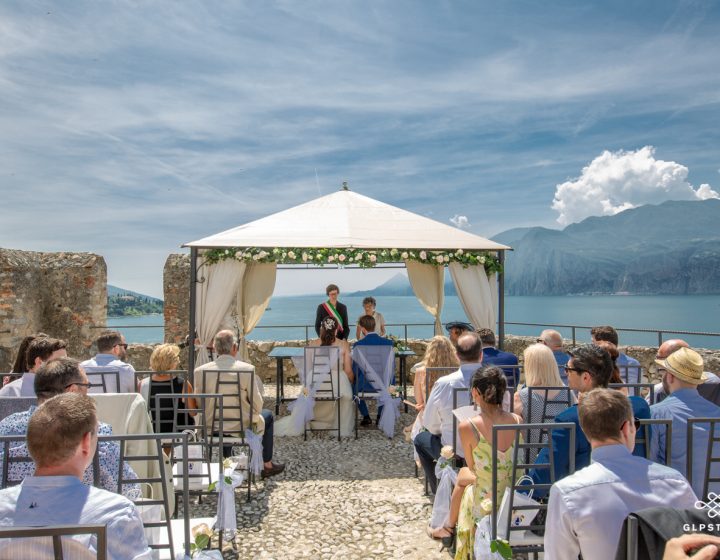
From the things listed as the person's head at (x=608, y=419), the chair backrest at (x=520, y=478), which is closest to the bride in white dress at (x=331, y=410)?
the chair backrest at (x=520, y=478)

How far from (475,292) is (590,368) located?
15.7 ft

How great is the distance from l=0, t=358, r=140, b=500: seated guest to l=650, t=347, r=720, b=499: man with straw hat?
2.56 metres

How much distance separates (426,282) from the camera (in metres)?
8.18

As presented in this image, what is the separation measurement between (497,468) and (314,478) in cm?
256

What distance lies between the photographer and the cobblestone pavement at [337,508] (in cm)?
333

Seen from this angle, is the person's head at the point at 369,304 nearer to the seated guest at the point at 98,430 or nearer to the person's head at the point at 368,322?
the person's head at the point at 368,322

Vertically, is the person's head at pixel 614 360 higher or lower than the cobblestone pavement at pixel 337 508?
higher

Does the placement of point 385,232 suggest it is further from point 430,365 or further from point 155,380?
point 155,380

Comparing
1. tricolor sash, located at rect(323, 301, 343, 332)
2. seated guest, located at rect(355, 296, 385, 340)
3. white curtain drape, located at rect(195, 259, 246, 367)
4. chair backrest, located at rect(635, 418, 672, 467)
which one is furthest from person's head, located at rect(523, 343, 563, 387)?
white curtain drape, located at rect(195, 259, 246, 367)

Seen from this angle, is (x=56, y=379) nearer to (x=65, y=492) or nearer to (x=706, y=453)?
(x=65, y=492)

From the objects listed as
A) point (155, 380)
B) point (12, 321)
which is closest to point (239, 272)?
point (155, 380)

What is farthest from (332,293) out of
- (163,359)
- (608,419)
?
(608,419)

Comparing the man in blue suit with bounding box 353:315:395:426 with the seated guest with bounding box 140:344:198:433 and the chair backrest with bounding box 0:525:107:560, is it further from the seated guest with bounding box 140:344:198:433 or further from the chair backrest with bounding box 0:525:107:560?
the chair backrest with bounding box 0:525:107:560

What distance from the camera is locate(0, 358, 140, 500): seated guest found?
222cm
